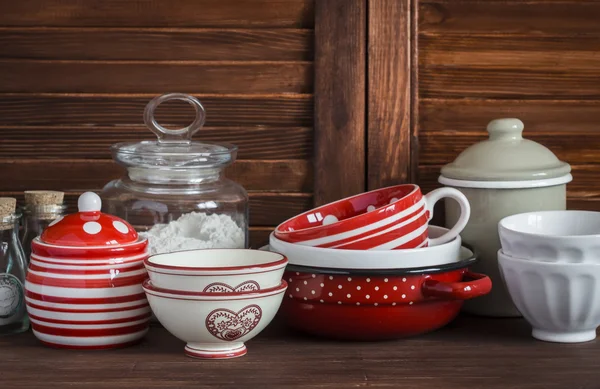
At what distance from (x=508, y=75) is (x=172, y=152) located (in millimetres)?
540

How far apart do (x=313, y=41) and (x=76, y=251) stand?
505 mm

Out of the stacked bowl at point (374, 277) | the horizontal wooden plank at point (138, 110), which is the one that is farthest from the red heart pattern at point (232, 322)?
the horizontal wooden plank at point (138, 110)

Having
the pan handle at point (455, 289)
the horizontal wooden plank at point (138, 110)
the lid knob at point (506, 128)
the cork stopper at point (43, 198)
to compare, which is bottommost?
the pan handle at point (455, 289)

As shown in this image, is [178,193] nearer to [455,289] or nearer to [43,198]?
[43,198]

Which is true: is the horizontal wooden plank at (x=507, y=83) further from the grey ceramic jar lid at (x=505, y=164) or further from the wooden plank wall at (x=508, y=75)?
the grey ceramic jar lid at (x=505, y=164)

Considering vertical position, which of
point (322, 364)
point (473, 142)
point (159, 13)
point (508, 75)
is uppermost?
point (159, 13)

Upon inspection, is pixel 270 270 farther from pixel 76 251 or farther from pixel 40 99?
pixel 40 99

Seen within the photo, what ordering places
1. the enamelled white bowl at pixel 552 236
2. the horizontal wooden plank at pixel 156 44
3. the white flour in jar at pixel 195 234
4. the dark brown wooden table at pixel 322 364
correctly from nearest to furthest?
the dark brown wooden table at pixel 322 364, the enamelled white bowl at pixel 552 236, the white flour in jar at pixel 195 234, the horizontal wooden plank at pixel 156 44

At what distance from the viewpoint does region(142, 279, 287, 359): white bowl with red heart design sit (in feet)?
3.24

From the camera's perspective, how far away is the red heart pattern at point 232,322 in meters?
0.99

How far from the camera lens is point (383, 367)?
3.28ft

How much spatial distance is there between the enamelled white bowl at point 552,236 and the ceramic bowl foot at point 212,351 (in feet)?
1.19

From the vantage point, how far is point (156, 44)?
133 cm

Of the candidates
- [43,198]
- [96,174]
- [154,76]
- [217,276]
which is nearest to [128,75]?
[154,76]
